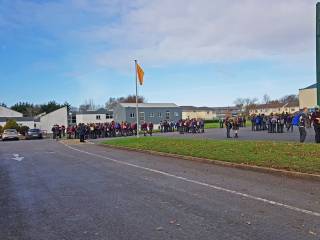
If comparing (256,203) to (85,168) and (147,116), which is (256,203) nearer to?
(85,168)

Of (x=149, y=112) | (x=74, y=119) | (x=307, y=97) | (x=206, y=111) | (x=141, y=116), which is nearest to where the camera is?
(x=141, y=116)

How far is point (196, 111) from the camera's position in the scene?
138 metres

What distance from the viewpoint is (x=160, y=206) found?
7.14 metres

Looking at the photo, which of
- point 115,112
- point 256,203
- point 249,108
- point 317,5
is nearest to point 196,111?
point 249,108

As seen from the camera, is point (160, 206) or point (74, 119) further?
point (74, 119)

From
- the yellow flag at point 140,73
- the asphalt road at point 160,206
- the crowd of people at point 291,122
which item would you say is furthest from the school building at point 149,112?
the asphalt road at point 160,206

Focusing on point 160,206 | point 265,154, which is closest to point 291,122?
point 265,154

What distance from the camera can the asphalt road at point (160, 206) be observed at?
551 cm

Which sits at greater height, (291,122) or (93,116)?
(93,116)

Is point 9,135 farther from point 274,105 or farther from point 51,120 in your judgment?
point 274,105

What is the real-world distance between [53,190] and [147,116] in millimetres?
70202

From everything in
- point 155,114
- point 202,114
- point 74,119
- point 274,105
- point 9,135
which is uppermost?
point 274,105

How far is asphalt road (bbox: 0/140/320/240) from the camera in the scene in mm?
5508

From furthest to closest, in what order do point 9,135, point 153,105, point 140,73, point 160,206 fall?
point 153,105 < point 9,135 < point 140,73 < point 160,206
